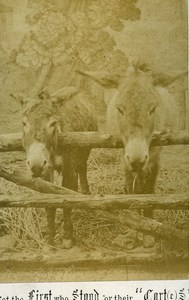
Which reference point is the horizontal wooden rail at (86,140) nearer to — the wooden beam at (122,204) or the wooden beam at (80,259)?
the wooden beam at (122,204)

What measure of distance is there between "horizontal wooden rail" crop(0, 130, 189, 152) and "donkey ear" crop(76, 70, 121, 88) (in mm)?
163

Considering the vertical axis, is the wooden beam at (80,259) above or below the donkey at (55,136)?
below

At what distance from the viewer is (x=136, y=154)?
1.64m

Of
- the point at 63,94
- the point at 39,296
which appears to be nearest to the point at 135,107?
the point at 63,94

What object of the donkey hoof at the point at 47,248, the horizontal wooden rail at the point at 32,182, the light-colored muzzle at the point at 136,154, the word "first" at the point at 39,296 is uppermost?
the light-colored muzzle at the point at 136,154

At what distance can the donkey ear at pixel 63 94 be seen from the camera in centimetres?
167

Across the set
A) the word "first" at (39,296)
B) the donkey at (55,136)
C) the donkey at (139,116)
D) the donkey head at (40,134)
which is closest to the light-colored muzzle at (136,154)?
the donkey at (139,116)

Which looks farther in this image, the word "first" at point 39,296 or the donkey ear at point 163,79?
the donkey ear at point 163,79

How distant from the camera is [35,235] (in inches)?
64.2

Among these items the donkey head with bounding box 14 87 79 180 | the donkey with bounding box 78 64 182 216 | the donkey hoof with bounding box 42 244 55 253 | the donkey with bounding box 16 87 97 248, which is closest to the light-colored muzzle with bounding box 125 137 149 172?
the donkey with bounding box 78 64 182 216

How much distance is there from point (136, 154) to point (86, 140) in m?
0.16

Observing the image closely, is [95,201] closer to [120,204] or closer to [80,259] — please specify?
[120,204]

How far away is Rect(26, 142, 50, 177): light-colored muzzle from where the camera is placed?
164 cm

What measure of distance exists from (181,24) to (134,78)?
240 millimetres
